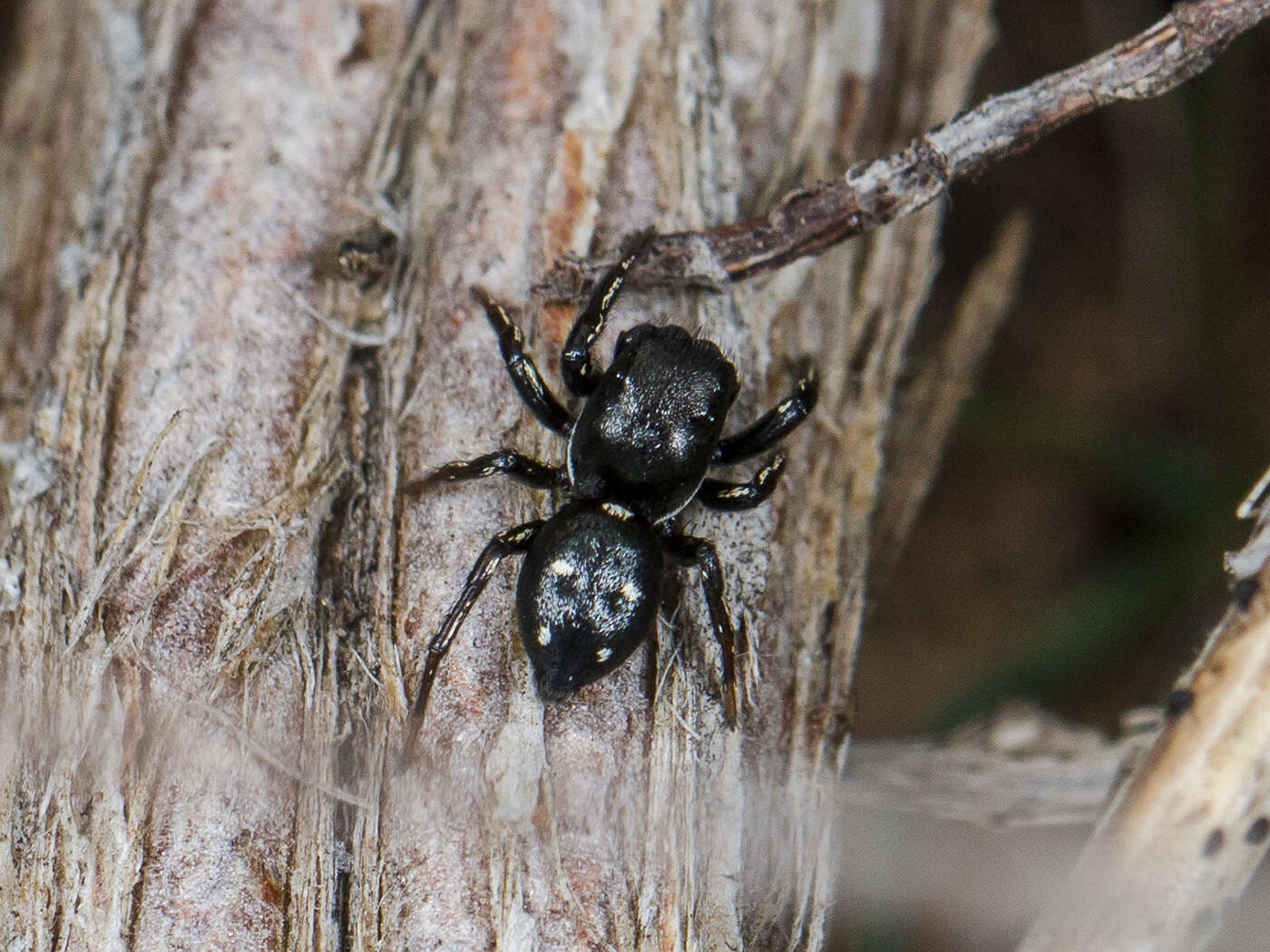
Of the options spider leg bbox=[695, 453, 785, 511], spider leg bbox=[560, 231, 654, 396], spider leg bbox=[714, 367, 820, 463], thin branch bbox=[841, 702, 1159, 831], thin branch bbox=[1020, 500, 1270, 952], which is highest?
A: spider leg bbox=[560, 231, 654, 396]

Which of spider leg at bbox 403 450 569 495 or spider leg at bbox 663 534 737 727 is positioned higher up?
spider leg at bbox 403 450 569 495

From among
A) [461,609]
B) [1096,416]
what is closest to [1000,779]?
[461,609]

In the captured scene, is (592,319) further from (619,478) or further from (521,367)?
(619,478)

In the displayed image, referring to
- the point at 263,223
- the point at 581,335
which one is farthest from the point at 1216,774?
the point at 263,223

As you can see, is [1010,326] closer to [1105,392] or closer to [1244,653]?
[1105,392]

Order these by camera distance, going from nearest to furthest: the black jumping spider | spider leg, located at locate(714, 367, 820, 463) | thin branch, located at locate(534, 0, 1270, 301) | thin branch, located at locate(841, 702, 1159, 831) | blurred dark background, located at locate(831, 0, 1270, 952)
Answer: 1. thin branch, located at locate(534, 0, 1270, 301)
2. the black jumping spider
3. spider leg, located at locate(714, 367, 820, 463)
4. thin branch, located at locate(841, 702, 1159, 831)
5. blurred dark background, located at locate(831, 0, 1270, 952)

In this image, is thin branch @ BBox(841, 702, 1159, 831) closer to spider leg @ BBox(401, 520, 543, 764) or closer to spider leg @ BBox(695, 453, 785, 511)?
spider leg @ BBox(695, 453, 785, 511)

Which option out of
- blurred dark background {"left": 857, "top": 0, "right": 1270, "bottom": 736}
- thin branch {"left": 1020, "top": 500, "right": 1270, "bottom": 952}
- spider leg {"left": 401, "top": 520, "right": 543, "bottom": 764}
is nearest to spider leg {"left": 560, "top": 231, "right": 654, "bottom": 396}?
spider leg {"left": 401, "top": 520, "right": 543, "bottom": 764}

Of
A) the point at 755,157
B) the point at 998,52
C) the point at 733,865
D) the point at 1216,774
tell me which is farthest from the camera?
the point at 998,52
